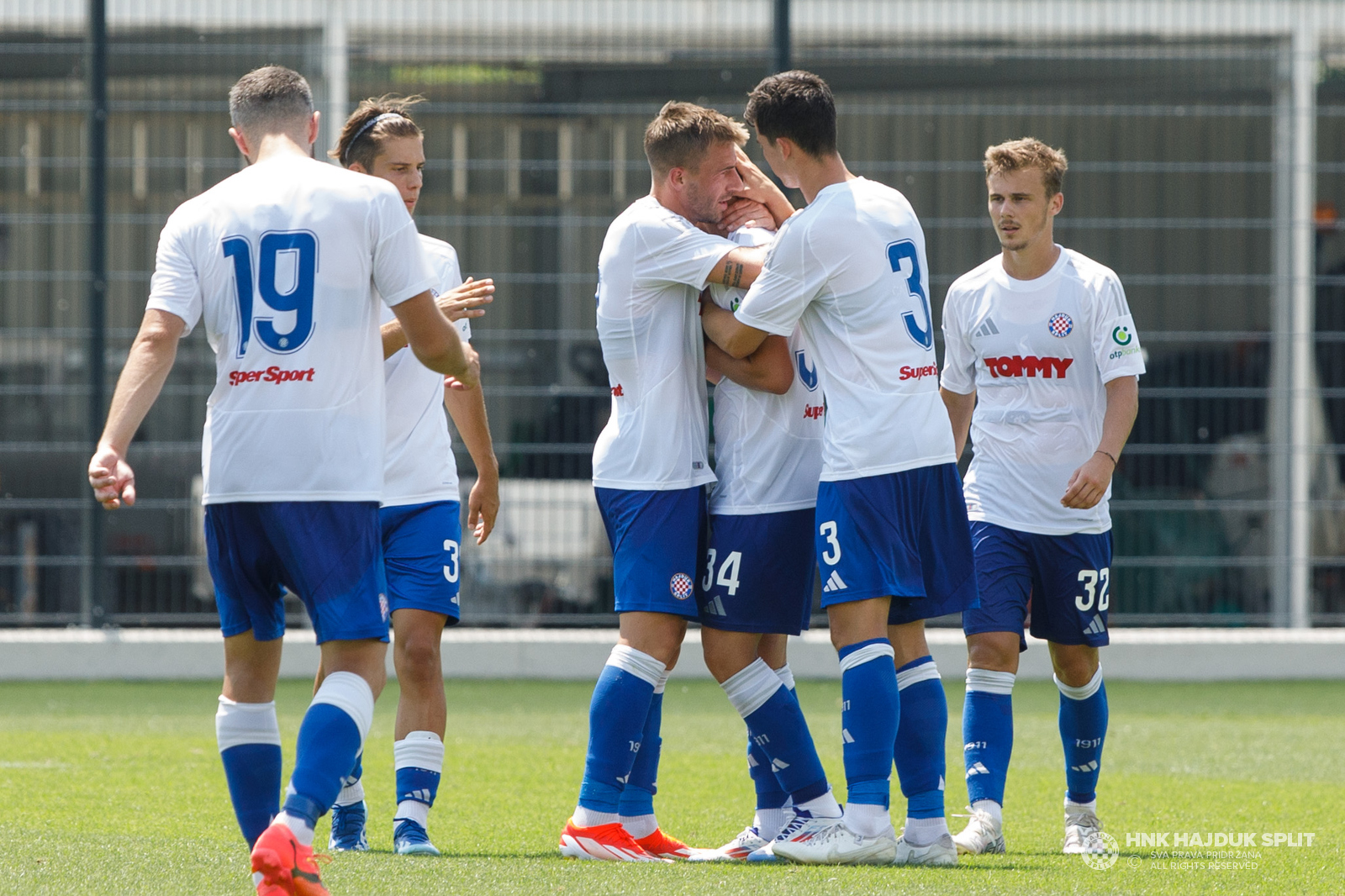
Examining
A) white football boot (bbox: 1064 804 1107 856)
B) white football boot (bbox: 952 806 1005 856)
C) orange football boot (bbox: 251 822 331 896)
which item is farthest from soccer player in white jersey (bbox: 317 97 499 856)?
white football boot (bbox: 1064 804 1107 856)

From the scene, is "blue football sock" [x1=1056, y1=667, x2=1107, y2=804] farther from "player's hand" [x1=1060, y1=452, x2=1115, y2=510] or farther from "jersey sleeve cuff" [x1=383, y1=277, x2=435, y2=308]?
"jersey sleeve cuff" [x1=383, y1=277, x2=435, y2=308]

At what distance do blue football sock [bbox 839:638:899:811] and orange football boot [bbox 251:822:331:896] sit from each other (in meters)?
1.38

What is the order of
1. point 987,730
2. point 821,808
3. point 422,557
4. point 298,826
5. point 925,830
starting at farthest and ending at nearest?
point 987,730
point 422,557
point 821,808
point 925,830
point 298,826

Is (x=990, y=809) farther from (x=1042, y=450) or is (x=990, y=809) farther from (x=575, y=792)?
(x=575, y=792)

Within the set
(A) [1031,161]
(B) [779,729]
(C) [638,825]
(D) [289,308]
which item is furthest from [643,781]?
(A) [1031,161]

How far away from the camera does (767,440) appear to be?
4.09 m

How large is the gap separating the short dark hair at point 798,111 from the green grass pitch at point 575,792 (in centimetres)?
181

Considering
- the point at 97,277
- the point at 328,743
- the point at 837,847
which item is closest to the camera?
the point at 328,743

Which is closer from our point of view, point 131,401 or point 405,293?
point 131,401

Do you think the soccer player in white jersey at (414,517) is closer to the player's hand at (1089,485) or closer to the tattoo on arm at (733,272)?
the tattoo on arm at (733,272)

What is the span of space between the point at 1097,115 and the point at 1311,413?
2.08m

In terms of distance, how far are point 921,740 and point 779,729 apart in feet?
1.26

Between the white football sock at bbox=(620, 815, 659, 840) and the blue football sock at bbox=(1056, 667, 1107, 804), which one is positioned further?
the blue football sock at bbox=(1056, 667, 1107, 804)

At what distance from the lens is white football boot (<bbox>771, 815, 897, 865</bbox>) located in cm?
371
